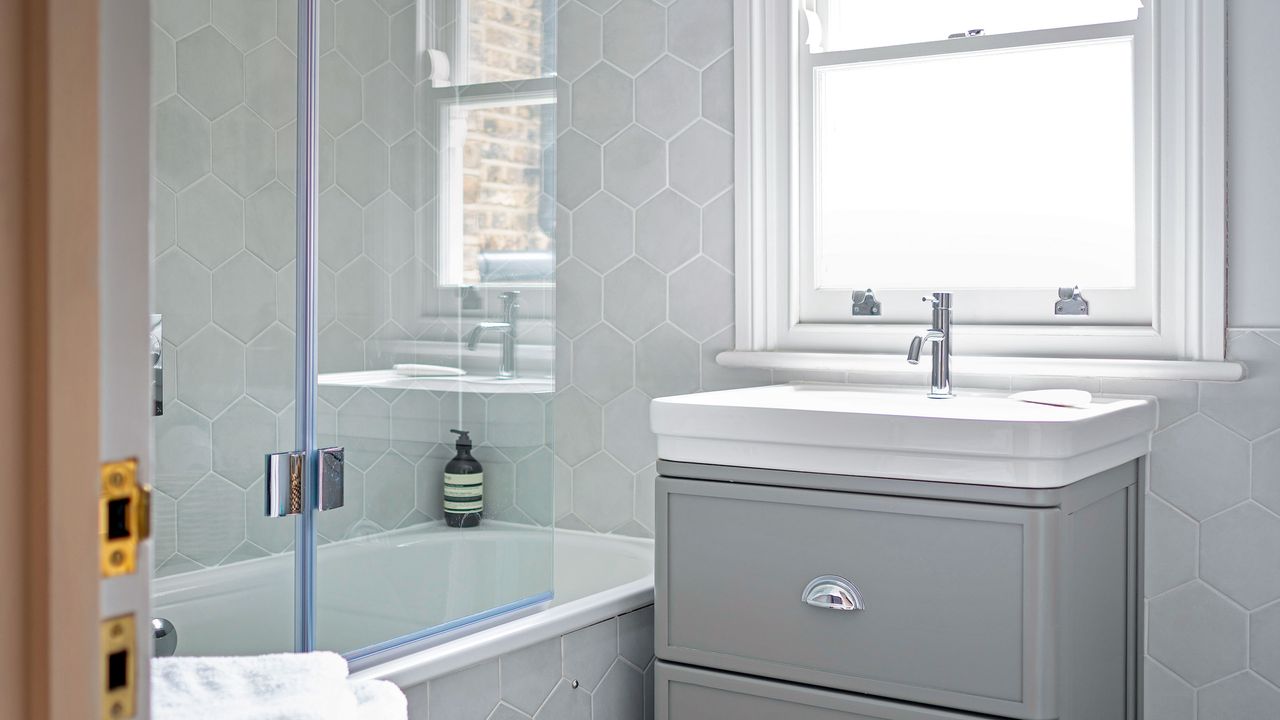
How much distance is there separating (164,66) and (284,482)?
1.77 ft

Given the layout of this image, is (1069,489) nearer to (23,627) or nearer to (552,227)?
(552,227)

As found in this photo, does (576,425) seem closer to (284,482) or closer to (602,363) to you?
(602,363)

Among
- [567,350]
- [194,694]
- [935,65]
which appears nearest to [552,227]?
Answer: [567,350]

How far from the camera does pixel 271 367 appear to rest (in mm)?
1381

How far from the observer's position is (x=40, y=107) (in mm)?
456

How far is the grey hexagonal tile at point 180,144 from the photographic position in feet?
4.23

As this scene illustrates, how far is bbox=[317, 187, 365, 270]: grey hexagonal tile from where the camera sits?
55.9 inches

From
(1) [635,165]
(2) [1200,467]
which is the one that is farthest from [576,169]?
(2) [1200,467]

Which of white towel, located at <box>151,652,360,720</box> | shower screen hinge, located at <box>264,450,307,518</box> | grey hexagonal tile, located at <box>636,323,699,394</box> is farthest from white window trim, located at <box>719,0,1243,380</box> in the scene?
white towel, located at <box>151,652,360,720</box>

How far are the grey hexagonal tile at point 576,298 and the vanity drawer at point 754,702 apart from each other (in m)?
0.88

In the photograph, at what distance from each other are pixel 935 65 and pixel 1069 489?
3.14ft

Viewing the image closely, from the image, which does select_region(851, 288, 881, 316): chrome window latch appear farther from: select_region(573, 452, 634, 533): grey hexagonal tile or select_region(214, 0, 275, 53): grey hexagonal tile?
select_region(214, 0, 275, 53): grey hexagonal tile

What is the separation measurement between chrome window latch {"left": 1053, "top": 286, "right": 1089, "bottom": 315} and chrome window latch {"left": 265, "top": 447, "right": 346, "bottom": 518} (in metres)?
1.23

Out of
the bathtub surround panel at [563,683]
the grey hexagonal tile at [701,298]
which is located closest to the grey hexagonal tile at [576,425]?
the grey hexagonal tile at [701,298]
